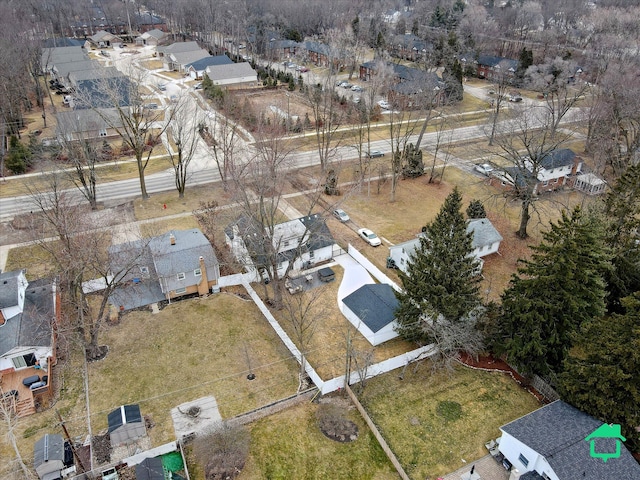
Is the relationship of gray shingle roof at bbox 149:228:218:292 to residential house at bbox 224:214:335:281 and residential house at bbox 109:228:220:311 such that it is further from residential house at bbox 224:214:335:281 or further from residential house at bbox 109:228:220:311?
residential house at bbox 224:214:335:281

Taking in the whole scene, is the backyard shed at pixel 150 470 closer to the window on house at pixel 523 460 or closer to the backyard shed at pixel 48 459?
the backyard shed at pixel 48 459

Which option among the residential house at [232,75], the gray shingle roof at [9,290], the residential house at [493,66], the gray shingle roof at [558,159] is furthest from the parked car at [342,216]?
the residential house at [493,66]

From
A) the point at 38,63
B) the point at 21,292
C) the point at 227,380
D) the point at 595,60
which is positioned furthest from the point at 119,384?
the point at 595,60

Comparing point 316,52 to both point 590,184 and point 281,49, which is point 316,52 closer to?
point 281,49

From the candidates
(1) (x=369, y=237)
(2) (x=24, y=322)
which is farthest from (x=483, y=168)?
(2) (x=24, y=322)

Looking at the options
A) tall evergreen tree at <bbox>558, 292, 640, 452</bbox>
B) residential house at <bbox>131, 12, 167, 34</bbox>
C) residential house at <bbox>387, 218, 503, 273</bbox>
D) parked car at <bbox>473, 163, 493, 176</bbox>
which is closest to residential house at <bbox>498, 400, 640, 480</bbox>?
tall evergreen tree at <bbox>558, 292, 640, 452</bbox>

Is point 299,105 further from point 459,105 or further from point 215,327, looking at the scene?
point 215,327
